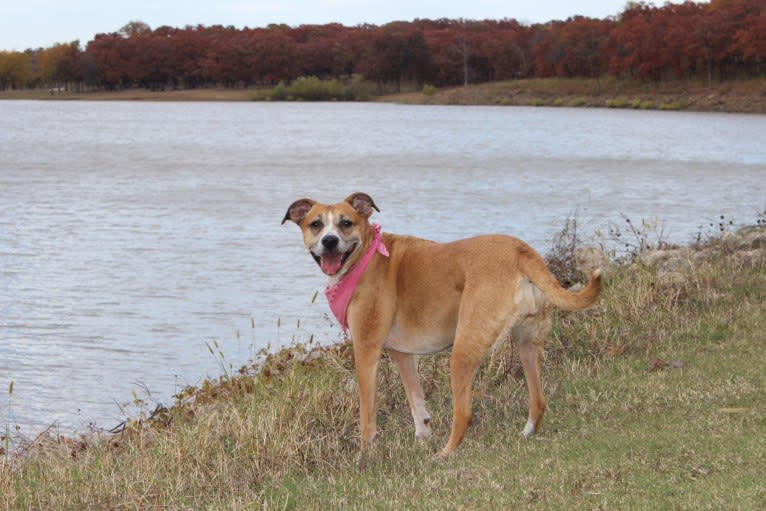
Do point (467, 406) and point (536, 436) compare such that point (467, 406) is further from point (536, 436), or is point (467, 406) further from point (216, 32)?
point (216, 32)

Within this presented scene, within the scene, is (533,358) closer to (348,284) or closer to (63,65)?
(348,284)

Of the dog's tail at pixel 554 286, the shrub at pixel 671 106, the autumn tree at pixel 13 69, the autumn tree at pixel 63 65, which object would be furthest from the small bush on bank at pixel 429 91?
the dog's tail at pixel 554 286

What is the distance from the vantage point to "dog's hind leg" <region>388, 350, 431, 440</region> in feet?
27.1

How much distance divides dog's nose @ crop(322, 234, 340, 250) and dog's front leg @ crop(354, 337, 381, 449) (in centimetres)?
76

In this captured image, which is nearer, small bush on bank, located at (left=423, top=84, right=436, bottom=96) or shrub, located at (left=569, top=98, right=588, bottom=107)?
shrub, located at (left=569, top=98, right=588, bottom=107)

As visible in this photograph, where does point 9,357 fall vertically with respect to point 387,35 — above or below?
below

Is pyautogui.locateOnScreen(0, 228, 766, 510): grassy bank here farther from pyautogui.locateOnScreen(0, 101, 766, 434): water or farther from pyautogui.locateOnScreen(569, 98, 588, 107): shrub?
pyautogui.locateOnScreen(569, 98, 588, 107): shrub

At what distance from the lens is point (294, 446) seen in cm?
800

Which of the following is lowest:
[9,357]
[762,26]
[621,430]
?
Result: [9,357]

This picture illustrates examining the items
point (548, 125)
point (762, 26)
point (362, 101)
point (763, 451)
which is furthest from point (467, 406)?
point (362, 101)

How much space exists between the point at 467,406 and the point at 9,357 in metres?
8.06

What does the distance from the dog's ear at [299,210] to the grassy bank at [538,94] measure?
304 ft

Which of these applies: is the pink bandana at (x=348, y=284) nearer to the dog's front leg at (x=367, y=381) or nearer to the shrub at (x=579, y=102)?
the dog's front leg at (x=367, y=381)

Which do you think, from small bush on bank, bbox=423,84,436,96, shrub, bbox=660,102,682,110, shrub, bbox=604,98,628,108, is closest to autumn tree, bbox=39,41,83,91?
small bush on bank, bbox=423,84,436,96
